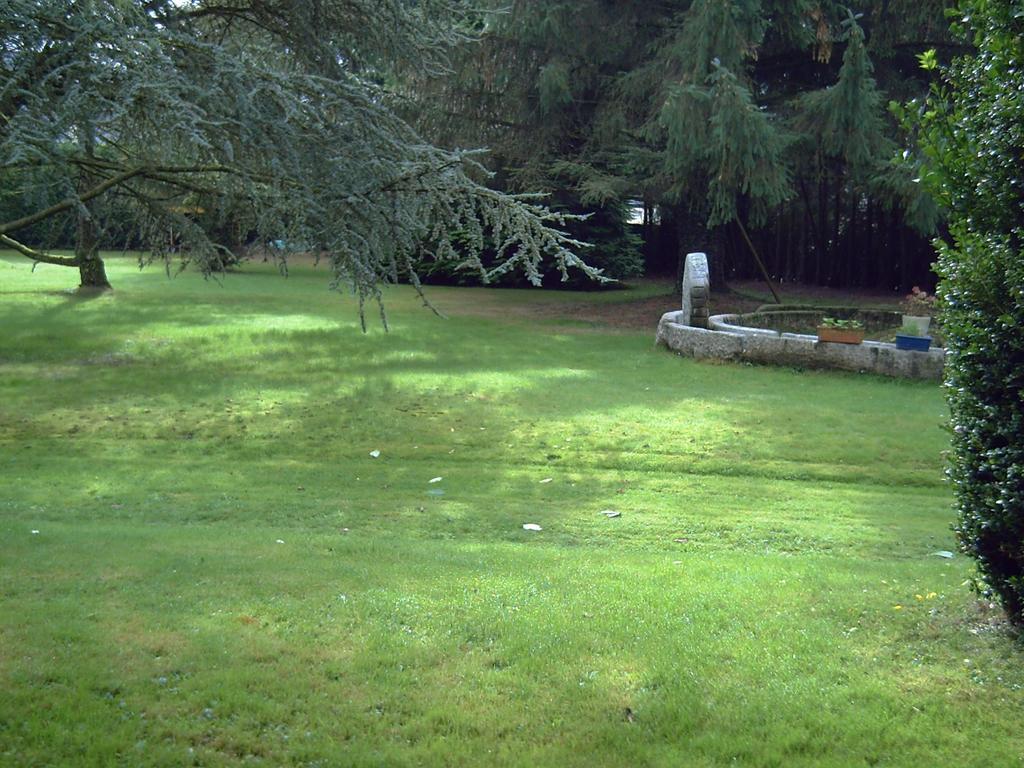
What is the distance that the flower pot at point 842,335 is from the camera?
15844mm

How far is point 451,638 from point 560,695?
0.77 m

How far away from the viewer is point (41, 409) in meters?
13.0

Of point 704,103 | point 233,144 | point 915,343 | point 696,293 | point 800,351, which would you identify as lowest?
point 800,351

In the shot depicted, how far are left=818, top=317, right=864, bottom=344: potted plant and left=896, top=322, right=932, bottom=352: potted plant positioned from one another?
0.63m

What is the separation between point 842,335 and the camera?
15.9 m

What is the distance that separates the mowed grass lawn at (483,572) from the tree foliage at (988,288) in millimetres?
595

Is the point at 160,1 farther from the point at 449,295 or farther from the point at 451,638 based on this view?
the point at 449,295

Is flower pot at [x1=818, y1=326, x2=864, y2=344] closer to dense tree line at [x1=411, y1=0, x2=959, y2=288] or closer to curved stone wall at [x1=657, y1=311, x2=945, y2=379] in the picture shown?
curved stone wall at [x1=657, y1=311, x2=945, y2=379]

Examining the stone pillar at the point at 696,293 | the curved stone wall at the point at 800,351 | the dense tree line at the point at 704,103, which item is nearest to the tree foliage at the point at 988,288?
the curved stone wall at the point at 800,351

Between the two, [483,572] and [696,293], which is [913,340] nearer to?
[696,293]

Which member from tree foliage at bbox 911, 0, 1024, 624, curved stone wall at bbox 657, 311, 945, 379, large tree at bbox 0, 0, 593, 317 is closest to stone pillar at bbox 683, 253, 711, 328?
curved stone wall at bbox 657, 311, 945, 379

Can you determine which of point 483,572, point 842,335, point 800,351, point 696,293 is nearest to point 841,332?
point 842,335

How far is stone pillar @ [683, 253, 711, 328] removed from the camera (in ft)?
57.6

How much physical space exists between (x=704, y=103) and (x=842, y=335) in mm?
6795
